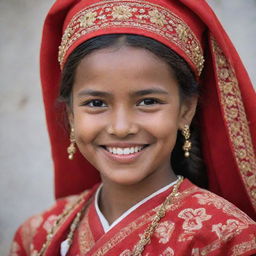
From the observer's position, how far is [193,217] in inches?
76.1

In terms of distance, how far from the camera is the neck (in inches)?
85.4

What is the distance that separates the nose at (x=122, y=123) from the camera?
1.91 metres

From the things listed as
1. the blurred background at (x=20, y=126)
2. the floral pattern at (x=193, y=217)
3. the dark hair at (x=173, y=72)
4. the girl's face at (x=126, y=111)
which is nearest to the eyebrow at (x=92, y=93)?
the girl's face at (x=126, y=111)

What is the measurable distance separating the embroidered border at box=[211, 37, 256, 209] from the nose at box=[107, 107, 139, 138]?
39 centimetres

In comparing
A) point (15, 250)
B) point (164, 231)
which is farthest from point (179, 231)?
point (15, 250)

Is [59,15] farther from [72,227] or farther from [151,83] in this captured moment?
[72,227]

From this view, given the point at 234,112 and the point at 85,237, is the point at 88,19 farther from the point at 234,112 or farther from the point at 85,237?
the point at 85,237

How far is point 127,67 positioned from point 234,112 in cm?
49

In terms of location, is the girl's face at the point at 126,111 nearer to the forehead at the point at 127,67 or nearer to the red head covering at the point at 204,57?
the forehead at the point at 127,67

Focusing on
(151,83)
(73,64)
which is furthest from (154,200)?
(73,64)

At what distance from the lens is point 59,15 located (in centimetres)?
218

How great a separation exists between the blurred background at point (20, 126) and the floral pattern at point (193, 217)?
70.2 inches

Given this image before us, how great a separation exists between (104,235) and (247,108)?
0.79 m

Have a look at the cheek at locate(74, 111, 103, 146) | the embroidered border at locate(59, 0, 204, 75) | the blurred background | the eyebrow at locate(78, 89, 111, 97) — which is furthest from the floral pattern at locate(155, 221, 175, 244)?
the blurred background
